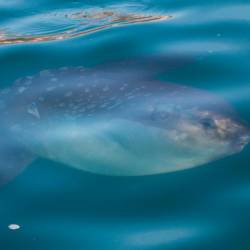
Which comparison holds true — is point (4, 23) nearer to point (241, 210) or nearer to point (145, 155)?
point (145, 155)

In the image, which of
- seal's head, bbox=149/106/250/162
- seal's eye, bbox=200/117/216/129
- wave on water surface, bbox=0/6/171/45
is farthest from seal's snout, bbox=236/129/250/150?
wave on water surface, bbox=0/6/171/45

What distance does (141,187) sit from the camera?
3.30 m

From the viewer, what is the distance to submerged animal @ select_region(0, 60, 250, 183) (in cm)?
355

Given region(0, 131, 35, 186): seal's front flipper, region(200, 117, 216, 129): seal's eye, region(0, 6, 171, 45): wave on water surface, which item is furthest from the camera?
region(0, 6, 171, 45): wave on water surface

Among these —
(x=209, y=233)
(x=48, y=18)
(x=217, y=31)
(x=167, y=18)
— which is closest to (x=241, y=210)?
(x=209, y=233)

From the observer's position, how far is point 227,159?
350cm

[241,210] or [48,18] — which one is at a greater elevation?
[48,18]

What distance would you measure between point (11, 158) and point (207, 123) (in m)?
1.25

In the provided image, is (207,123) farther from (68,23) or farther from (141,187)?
(68,23)

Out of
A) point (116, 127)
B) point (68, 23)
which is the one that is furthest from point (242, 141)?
point (68, 23)

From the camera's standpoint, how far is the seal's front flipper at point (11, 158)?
3498 millimetres

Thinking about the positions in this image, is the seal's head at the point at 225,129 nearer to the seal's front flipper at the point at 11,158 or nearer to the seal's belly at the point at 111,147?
the seal's belly at the point at 111,147

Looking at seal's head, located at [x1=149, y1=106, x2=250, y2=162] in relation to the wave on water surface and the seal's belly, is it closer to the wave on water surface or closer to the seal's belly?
the seal's belly

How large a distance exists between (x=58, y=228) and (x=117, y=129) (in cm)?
104
